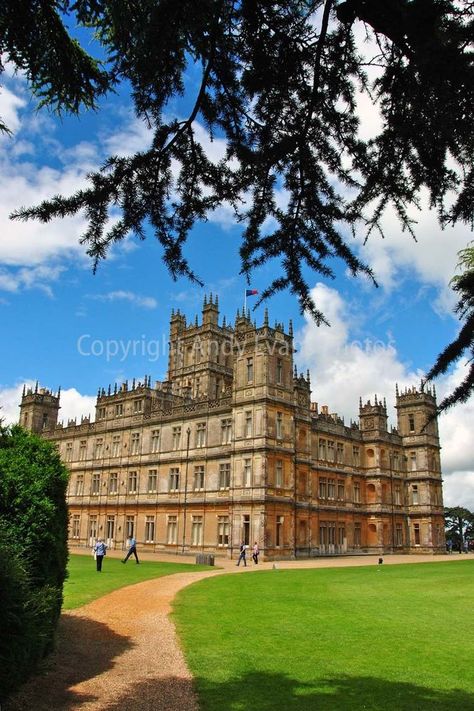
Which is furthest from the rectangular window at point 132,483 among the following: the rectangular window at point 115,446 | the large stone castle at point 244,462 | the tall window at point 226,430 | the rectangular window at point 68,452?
the tall window at point 226,430

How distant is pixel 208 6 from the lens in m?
4.35

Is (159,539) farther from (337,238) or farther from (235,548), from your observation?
(337,238)

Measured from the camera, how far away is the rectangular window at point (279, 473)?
40.0m

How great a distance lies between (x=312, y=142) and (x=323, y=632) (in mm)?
10424

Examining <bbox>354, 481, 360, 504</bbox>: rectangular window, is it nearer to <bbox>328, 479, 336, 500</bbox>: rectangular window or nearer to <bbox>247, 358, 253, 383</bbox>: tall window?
<bbox>328, 479, 336, 500</bbox>: rectangular window

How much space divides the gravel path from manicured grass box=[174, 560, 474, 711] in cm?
41

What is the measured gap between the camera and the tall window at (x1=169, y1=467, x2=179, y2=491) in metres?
45.9

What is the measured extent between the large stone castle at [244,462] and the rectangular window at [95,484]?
0.31 feet

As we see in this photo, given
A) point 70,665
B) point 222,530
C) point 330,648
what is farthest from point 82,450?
point 330,648

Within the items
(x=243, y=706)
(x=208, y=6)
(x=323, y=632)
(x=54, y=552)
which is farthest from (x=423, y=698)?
(x=208, y=6)

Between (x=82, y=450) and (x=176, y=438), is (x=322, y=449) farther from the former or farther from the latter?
(x=82, y=450)

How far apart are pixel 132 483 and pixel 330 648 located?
4088 cm

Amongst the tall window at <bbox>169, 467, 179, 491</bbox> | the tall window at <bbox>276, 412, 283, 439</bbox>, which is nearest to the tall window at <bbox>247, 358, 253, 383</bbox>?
the tall window at <bbox>276, 412, 283, 439</bbox>

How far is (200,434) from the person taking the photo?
1772 inches
